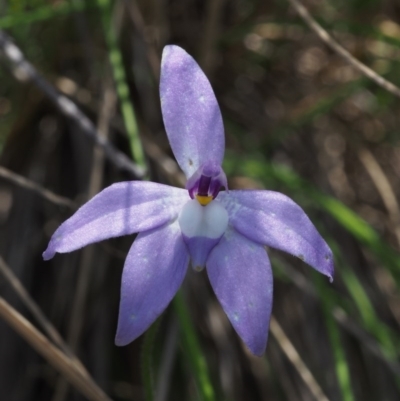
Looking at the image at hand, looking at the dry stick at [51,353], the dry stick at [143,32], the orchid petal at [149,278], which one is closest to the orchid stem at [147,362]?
the orchid petal at [149,278]

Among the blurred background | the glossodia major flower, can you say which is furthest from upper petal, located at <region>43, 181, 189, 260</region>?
the blurred background

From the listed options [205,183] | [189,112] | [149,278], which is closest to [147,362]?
[149,278]

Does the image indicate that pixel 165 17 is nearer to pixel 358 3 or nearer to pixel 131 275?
pixel 358 3

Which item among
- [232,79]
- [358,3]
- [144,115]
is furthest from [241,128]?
[358,3]

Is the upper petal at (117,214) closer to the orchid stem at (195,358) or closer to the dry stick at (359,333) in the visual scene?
the orchid stem at (195,358)

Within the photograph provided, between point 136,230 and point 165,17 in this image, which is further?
point 165,17

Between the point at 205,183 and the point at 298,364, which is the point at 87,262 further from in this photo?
the point at 205,183
